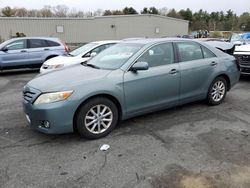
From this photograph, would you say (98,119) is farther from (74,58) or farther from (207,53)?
(74,58)

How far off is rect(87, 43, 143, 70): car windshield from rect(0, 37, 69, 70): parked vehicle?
22.4 feet

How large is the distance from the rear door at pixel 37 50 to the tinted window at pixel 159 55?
7729 millimetres

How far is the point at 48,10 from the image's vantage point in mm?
57531

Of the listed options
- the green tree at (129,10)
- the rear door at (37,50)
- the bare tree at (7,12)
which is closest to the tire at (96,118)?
the rear door at (37,50)

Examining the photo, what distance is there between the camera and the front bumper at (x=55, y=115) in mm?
3756

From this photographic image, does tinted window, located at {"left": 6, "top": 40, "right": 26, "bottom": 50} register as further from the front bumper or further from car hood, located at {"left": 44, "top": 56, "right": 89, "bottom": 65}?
the front bumper

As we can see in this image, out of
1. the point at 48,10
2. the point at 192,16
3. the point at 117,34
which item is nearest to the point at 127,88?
the point at 117,34

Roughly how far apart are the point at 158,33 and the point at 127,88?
3461 centimetres

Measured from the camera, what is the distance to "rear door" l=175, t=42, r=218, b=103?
16.6 ft

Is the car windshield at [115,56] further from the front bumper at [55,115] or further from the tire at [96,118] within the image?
the front bumper at [55,115]

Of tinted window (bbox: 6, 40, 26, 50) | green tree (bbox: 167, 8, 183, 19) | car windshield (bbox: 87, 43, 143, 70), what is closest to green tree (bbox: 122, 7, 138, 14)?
green tree (bbox: 167, 8, 183, 19)

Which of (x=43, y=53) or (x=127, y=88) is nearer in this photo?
(x=127, y=88)

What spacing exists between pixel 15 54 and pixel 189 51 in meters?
8.04

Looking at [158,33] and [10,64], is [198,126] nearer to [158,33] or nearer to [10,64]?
[10,64]
